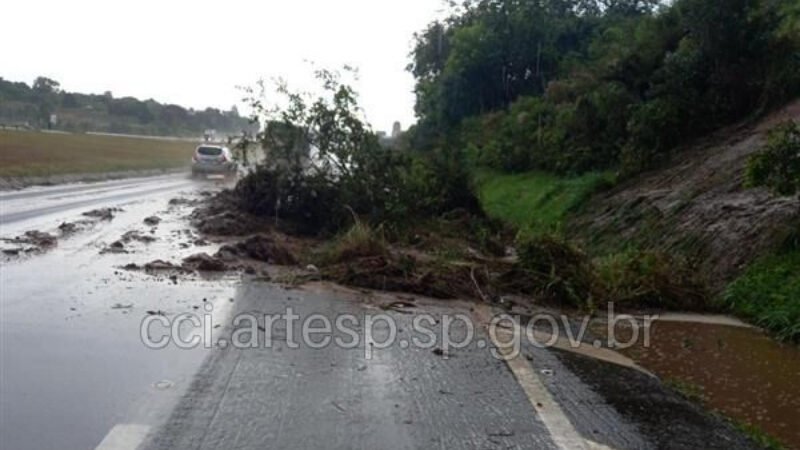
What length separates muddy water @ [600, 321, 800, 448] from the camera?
20.9 ft

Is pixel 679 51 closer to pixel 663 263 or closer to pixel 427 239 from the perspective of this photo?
pixel 427 239

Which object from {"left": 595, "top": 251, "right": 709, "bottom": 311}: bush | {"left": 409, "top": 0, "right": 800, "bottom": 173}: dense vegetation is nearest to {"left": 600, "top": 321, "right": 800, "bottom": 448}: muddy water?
{"left": 595, "top": 251, "right": 709, "bottom": 311}: bush

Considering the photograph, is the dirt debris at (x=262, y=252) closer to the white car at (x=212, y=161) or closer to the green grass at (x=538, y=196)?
the green grass at (x=538, y=196)

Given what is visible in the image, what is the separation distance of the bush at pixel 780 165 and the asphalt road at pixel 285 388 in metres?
4.39

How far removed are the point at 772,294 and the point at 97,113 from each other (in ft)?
340

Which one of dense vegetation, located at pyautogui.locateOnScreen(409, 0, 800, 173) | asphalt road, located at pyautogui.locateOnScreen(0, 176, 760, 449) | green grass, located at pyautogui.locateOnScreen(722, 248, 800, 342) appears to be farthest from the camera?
dense vegetation, located at pyautogui.locateOnScreen(409, 0, 800, 173)

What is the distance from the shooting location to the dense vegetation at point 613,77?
19.8 meters

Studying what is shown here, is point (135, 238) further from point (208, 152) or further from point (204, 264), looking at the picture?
point (208, 152)

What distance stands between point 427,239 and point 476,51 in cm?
2580

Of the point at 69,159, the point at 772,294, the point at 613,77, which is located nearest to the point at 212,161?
the point at 69,159

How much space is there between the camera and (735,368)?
7.88 meters

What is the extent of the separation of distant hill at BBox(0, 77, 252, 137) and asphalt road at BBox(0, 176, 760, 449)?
75882 mm

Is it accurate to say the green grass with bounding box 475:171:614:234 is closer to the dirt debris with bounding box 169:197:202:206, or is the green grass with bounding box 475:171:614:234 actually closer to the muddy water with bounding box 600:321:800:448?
the muddy water with bounding box 600:321:800:448

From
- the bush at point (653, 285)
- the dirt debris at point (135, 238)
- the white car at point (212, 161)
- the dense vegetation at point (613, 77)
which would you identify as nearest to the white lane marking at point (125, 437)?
the bush at point (653, 285)
